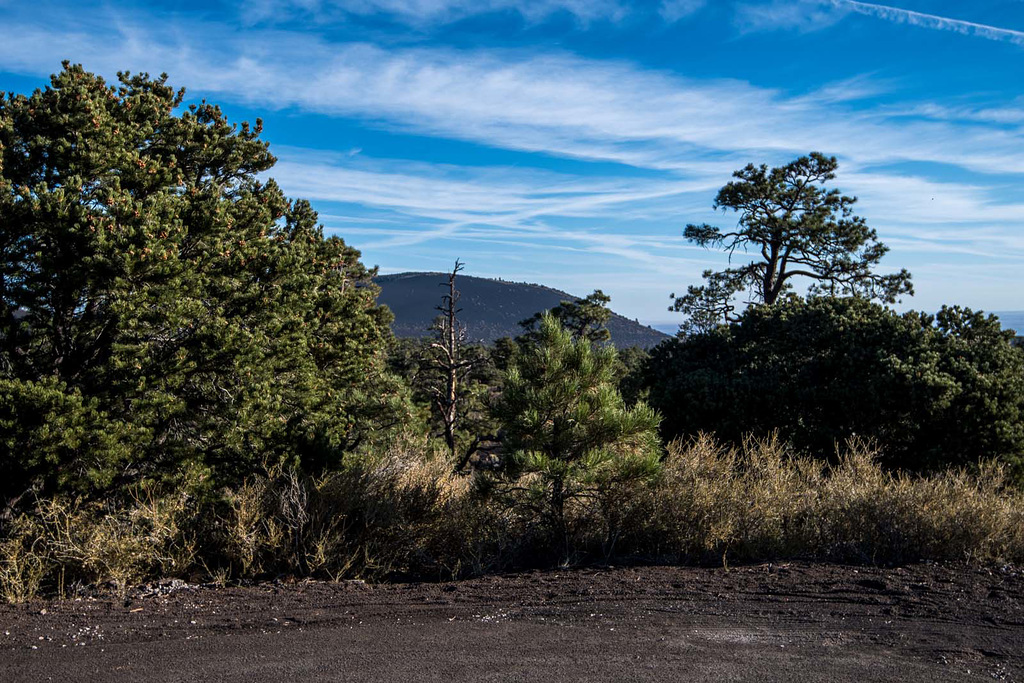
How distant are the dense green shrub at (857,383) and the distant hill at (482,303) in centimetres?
6991

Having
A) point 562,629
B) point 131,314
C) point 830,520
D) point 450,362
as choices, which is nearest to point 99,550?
point 131,314

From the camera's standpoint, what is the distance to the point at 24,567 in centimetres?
664

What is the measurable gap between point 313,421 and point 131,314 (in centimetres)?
295

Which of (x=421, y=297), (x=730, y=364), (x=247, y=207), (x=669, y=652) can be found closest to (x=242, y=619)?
(x=669, y=652)

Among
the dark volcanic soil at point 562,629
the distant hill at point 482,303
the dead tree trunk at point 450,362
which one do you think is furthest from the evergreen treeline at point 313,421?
the distant hill at point 482,303

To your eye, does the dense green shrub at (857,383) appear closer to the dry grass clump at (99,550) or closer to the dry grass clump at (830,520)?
the dry grass clump at (830,520)

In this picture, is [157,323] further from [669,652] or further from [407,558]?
[669,652]

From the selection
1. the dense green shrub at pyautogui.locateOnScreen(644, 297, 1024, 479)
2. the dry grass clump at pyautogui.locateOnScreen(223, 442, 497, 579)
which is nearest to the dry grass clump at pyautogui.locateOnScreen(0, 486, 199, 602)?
the dry grass clump at pyautogui.locateOnScreen(223, 442, 497, 579)

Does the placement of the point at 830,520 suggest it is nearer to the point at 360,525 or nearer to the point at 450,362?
the point at 360,525

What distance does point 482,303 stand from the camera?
96.9 meters

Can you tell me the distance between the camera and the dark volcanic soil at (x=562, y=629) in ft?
15.4

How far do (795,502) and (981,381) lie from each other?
5741 millimetres

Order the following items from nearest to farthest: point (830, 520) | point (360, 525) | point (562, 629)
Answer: point (562, 629)
point (830, 520)
point (360, 525)

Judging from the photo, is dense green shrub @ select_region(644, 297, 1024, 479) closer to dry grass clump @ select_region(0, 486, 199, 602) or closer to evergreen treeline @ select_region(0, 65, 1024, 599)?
evergreen treeline @ select_region(0, 65, 1024, 599)
